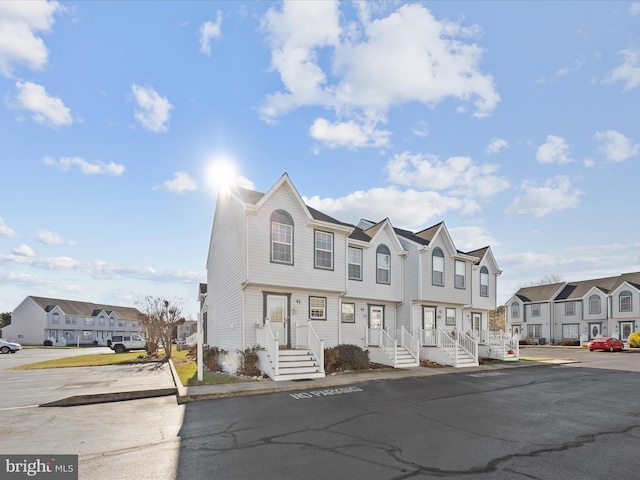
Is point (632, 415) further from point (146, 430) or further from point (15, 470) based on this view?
point (15, 470)

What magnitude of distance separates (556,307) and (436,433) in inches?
2138

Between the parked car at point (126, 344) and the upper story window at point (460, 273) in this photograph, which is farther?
the parked car at point (126, 344)

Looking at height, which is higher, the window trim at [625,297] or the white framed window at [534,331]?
the window trim at [625,297]

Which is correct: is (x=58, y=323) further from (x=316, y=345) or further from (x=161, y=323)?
(x=316, y=345)

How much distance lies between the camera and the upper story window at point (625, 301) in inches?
1747

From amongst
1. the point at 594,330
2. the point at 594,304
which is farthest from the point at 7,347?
the point at 594,304

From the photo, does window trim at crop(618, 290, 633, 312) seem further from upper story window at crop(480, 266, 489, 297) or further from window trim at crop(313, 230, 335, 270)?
window trim at crop(313, 230, 335, 270)

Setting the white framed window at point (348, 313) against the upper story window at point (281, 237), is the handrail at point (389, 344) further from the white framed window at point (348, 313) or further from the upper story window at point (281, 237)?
the upper story window at point (281, 237)

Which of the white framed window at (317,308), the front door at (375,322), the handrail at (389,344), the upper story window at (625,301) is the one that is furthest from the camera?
the upper story window at (625,301)

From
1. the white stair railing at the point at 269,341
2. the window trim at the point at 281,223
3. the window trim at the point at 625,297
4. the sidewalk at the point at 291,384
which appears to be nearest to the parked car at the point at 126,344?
the white stair railing at the point at 269,341

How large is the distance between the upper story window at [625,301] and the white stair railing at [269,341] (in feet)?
156

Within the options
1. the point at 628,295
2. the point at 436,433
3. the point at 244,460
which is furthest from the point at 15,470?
the point at 628,295

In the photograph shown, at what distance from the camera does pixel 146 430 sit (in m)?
8.06

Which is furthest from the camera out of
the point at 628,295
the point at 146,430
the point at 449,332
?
the point at 628,295
